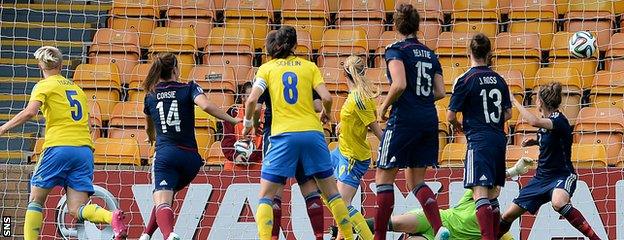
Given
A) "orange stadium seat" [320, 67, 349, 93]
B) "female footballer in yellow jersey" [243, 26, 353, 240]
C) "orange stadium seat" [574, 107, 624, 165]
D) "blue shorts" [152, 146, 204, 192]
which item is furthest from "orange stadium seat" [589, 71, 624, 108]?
"blue shorts" [152, 146, 204, 192]

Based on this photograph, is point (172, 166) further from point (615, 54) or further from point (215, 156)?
point (615, 54)

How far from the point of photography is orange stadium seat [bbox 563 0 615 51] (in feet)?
Answer: 60.4

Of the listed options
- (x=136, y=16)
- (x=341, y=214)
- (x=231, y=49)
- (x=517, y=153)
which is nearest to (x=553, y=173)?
(x=341, y=214)

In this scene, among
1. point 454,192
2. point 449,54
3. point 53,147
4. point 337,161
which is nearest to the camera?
point 53,147

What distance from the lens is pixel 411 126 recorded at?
1243 centimetres

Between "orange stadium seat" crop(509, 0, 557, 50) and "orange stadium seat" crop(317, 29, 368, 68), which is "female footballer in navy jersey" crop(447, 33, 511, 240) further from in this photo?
"orange stadium seat" crop(509, 0, 557, 50)

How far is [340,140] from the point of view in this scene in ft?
47.0

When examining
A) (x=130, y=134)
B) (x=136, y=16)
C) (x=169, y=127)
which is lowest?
(x=130, y=134)

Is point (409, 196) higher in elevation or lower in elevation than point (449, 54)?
lower

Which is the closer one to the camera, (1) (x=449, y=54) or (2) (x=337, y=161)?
(2) (x=337, y=161)

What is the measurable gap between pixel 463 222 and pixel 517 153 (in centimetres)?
303

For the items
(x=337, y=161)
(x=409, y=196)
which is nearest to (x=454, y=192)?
(x=409, y=196)

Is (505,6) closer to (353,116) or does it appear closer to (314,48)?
(314,48)

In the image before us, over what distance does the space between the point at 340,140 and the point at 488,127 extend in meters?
2.12
